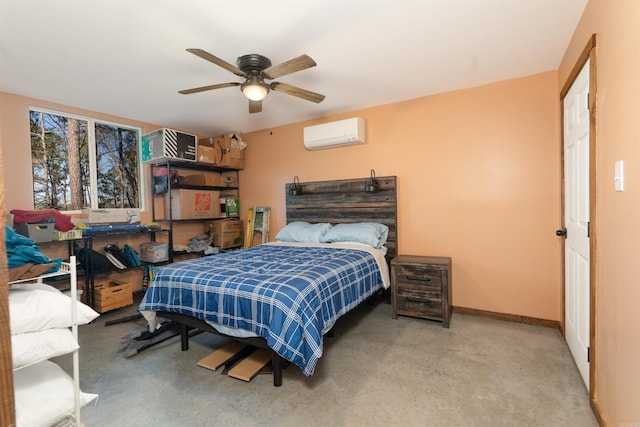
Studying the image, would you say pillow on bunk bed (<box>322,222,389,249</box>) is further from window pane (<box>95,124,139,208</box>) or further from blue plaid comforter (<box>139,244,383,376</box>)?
window pane (<box>95,124,139,208</box>)

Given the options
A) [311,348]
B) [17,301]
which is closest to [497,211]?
[311,348]

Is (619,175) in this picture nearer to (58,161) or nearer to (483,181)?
(483,181)

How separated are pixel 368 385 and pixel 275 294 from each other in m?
0.88

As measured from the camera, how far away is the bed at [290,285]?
1.90 m

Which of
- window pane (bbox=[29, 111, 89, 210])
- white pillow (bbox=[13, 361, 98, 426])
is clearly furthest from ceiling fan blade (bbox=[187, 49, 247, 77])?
window pane (bbox=[29, 111, 89, 210])

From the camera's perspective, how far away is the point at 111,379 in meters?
2.17

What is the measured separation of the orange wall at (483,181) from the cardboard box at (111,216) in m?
2.93

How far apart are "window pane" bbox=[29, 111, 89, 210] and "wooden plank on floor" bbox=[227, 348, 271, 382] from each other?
2.98 metres

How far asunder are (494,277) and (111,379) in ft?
11.5

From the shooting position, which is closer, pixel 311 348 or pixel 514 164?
pixel 311 348

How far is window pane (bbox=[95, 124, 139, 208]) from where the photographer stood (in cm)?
389

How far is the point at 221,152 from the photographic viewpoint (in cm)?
467

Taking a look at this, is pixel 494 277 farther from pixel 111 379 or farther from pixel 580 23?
pixel 111 379

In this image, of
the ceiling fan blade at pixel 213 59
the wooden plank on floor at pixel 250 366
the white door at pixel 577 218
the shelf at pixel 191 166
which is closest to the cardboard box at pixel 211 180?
the shelf at pixel 191 166
